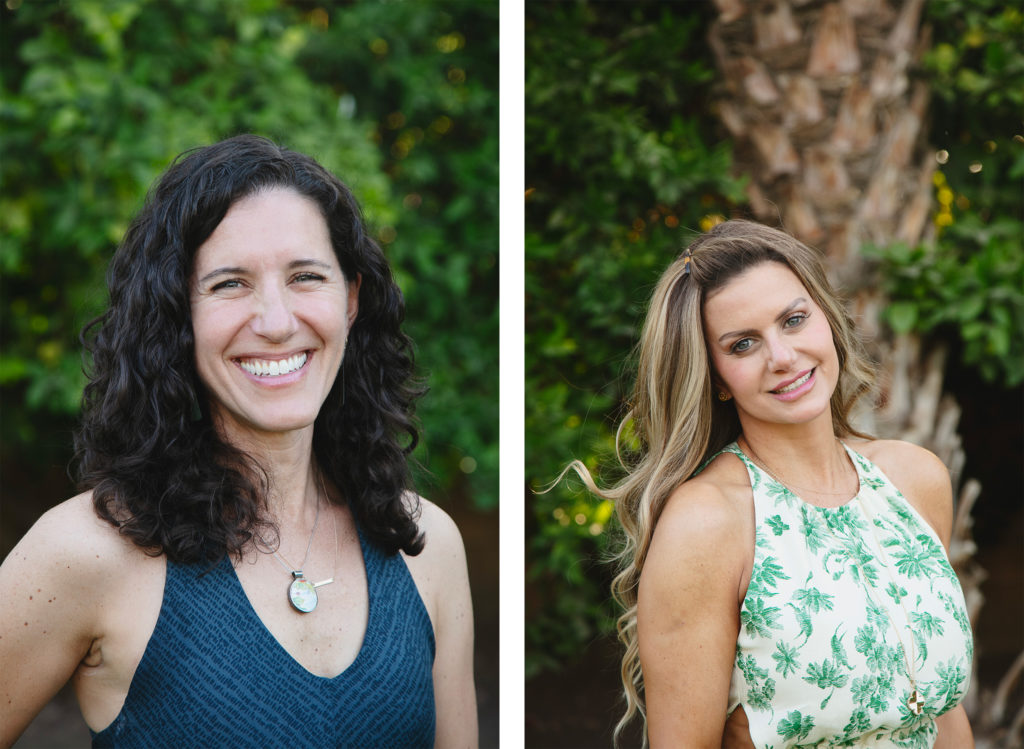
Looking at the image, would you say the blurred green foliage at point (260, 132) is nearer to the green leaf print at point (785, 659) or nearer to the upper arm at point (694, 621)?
the upper arm at point (694, 621)

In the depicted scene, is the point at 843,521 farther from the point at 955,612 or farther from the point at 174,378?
the point at 174,378

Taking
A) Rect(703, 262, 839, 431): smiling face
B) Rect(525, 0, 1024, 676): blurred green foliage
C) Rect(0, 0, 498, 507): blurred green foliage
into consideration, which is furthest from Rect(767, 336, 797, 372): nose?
Rect(0, 0, 498, 507): blurred green foliage

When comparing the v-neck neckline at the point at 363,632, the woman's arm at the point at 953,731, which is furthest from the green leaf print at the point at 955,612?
the v-neck neckline at the point at 363,632

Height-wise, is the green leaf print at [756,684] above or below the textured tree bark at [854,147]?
below

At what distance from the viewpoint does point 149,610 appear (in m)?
1.29

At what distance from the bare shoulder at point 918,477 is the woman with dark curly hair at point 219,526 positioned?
92 centimetres

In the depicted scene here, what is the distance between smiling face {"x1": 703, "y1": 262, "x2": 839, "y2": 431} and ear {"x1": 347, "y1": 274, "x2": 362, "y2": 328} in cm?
61

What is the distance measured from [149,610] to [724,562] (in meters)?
0.87

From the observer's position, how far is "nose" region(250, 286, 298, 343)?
1336 millimetres

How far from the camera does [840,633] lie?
1419 millimetres

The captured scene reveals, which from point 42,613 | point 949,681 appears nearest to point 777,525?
point 949,681

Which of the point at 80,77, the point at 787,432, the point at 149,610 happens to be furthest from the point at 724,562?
the point at 80,77

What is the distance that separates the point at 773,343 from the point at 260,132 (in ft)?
6.43

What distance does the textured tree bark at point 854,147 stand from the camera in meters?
2.41
